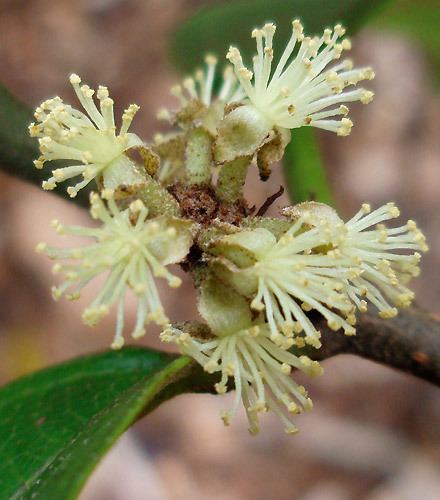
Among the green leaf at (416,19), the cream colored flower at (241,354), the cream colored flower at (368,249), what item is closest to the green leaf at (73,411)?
the cream colored flower at (241,354)

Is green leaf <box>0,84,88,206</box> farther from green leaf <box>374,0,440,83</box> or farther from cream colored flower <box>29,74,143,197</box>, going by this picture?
green leaf <box>374,0,440,83</box>

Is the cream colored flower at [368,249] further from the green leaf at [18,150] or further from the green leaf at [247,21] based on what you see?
the green leaf at [247,21]

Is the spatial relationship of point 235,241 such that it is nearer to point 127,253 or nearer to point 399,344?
point 127,253

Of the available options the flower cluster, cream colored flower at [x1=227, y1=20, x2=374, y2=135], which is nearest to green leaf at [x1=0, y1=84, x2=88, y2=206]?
the flower cluster

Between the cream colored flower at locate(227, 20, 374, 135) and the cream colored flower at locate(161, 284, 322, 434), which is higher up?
the cream colored flower at locate(227, 20, 374, 135)

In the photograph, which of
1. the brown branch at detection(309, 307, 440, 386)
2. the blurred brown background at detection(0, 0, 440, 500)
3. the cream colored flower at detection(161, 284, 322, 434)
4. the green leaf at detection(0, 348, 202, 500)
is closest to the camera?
the green leaf at detection(0, 348, 202, 500)

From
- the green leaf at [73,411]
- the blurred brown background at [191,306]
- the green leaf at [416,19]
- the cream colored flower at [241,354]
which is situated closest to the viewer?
the green leaf at [73,411]

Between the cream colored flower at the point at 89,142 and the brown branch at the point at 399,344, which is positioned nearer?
the cream colored flower at the point at 89,142

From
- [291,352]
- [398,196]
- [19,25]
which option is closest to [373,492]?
[398,196]
